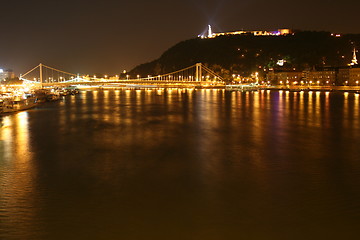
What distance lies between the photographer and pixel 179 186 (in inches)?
198

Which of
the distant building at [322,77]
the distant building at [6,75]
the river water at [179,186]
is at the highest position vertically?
the distant building at [6,75]

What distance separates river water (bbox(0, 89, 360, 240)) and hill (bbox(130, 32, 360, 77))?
47.2 meters

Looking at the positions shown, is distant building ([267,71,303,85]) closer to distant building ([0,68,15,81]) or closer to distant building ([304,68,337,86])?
distant building ([304,68,337,86])

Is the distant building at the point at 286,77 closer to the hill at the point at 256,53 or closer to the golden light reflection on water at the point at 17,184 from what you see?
the hill at the point at 256,53

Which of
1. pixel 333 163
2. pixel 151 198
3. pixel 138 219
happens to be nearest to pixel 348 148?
pixel 333 163

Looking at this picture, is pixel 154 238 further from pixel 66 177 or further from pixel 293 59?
pixel 293 59

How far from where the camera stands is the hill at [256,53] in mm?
56369

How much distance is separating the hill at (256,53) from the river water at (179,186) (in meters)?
47.2

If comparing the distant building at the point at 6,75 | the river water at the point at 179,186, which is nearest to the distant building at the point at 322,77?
the river water at the point at 179,186

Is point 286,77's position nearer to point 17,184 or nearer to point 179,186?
point 179,186

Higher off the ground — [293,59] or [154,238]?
[293,59]

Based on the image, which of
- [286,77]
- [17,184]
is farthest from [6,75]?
[17,184]

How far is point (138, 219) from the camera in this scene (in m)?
3.90

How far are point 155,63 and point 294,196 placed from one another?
6954cm
